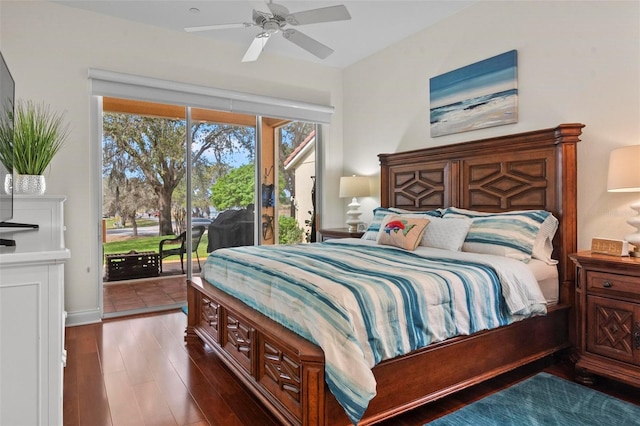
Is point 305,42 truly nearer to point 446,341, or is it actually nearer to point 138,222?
point 446,341

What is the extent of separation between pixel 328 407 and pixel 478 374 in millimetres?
1014

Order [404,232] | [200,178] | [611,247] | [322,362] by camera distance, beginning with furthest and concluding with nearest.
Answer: [200,178] → [404,232] → [611,247] → [322,362]

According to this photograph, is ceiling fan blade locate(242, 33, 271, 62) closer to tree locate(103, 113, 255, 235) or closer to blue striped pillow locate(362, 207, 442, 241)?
tree locate(103, 113, 255, 235)

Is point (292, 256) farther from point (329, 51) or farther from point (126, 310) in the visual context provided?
point (126, 310)

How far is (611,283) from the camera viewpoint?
2.26 meters

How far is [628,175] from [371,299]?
1.85m

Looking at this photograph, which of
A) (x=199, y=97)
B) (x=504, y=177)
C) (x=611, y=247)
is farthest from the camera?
(x=199, y=97)

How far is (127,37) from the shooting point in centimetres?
384

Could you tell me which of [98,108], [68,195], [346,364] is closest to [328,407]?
[346,364]

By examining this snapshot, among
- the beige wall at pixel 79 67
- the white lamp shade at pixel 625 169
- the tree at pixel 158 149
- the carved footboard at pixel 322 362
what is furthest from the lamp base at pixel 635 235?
the beige wall at pixel 79 67

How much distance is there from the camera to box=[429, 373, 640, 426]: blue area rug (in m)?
1.92

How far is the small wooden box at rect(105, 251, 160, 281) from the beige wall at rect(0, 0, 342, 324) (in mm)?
313

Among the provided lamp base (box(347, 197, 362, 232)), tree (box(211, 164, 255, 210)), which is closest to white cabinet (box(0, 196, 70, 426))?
tree (box(211, 164, 255, 210))

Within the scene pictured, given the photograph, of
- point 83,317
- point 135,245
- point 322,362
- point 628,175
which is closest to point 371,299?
point 322,362
